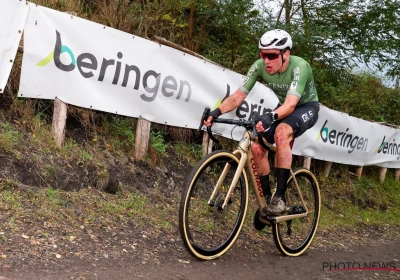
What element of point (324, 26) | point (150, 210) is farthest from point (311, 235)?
point (324, 26)

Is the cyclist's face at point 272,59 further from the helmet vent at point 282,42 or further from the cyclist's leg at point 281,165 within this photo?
the cyclist's leg at point 281,165

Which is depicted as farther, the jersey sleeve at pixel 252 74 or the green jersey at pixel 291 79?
the jersey sleeve at pixel 252 74

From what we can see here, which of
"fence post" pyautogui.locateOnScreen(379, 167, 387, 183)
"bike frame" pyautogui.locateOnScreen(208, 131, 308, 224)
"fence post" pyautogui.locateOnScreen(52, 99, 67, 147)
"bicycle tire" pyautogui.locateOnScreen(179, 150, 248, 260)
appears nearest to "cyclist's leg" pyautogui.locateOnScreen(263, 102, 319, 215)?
"bike frame" pyautogui.locateOnScreen(208, 131, 308, 224)

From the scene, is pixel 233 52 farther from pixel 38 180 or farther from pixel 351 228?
pixel 38 180

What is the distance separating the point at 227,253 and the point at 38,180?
2.16m

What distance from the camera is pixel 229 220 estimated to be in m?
4.51

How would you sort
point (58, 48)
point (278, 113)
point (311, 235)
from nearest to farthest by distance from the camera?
point (278, 113)
point (58, 48)
point (311, 235)

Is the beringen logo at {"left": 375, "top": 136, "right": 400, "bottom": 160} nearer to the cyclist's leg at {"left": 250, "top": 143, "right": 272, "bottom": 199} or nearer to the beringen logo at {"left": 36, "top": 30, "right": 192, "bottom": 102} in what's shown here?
the beringen logo at {"left": 36, "top": 30, "right": 192, "bottom": 102}

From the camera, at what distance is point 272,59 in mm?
4688

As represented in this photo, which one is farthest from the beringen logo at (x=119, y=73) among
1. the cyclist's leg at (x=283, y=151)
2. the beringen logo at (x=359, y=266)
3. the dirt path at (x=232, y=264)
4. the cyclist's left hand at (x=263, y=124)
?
the beringen logo at (x=359, y=266)

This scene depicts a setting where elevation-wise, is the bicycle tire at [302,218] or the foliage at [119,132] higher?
the foliage at [119,132]

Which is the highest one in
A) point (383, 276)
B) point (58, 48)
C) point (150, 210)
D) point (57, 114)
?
point (58, 48)

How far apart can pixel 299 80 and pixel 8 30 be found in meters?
3.06

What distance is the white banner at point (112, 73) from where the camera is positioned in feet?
16.3
